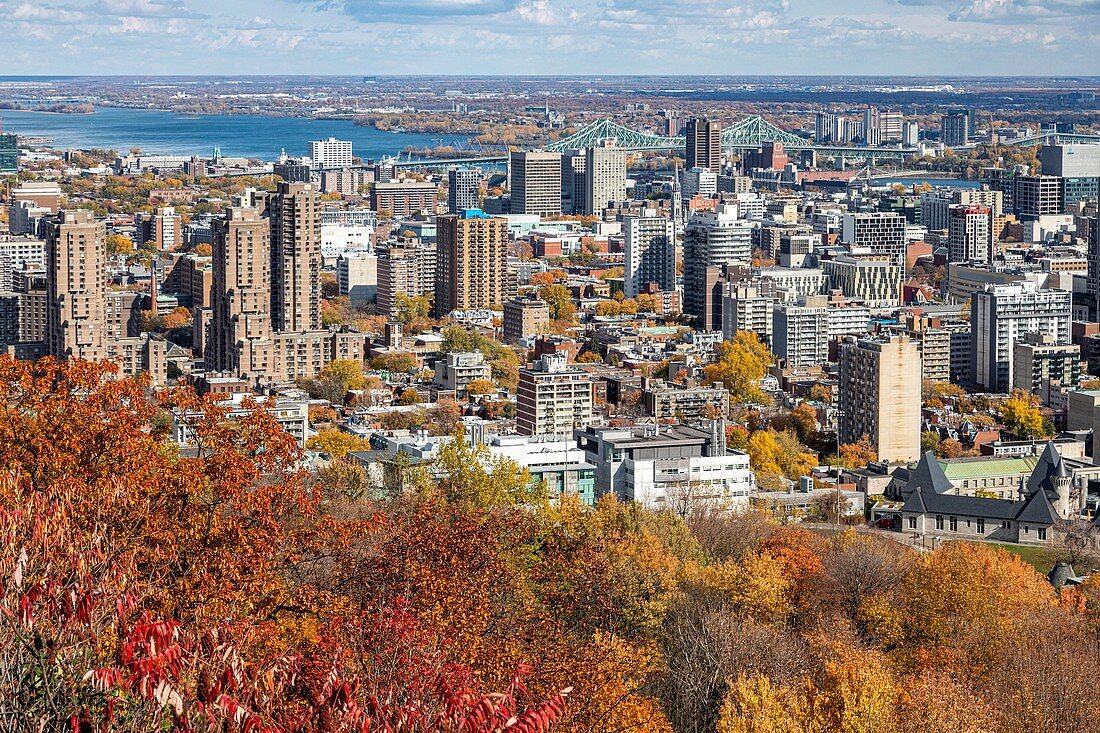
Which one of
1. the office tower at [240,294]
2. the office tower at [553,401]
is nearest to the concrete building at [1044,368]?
the office tower at [553,401]

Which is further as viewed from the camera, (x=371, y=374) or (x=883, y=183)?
(x=883, y=183)

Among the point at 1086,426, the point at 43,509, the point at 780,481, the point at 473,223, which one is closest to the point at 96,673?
the point at 43,509

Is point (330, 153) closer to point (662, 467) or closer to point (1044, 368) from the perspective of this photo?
point (1044, 368)

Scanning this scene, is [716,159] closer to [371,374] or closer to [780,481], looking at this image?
[371,374]

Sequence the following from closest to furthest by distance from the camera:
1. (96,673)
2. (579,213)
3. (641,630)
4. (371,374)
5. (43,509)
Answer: (96,673), (43,509), (641,630), (371,374), (579,213)

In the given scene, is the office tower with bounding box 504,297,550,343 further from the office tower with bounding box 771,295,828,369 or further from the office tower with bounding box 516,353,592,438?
the office tower with bounding box 516,353,592,438

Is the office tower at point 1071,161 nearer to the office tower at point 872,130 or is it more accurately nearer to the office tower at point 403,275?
the office tower at point 403,275

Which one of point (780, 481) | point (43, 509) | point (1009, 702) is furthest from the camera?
point (780, 481)
